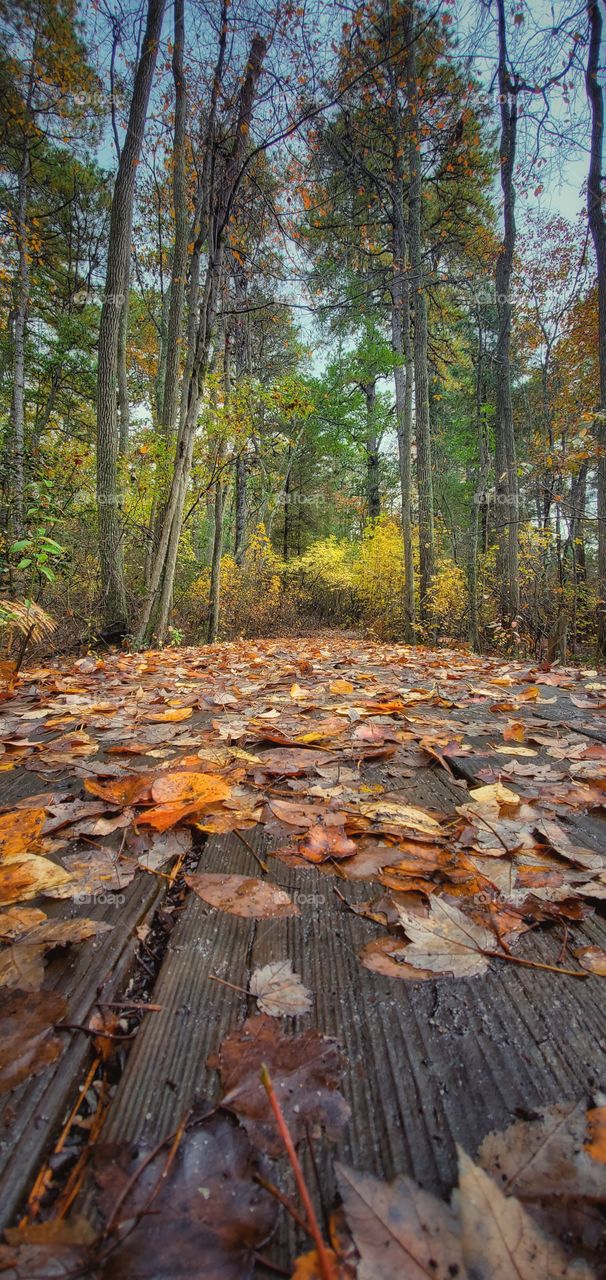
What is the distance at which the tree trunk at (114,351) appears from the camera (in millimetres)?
5668

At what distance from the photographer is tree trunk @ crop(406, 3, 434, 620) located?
24.4 ft

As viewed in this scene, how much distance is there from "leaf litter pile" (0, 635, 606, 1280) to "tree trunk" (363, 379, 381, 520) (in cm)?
1482

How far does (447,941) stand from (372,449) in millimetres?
16760

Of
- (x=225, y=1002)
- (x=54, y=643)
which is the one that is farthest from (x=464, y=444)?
(x=225, y=1002)

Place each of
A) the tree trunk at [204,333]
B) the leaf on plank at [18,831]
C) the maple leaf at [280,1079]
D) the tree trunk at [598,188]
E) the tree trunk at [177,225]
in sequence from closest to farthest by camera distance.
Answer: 1. the maple leaf at [280,1079]
2. the leaf on plank at [18,831]
3. the tree trunk at [204,333]
4. the tree trunk at [177,225]
5. the tree trunk at [598,188]

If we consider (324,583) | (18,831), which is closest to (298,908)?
(18,831)

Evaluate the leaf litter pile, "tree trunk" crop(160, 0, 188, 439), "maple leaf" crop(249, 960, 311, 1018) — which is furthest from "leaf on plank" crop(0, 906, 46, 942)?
"tree trunk" crop(160, 0, 188, 439)

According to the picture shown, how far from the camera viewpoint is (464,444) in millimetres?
18828

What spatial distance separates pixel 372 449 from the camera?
15.9 meters

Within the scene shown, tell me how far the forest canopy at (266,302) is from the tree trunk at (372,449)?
49 centimetres

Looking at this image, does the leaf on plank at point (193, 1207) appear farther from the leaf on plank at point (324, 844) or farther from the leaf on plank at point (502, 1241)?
the leaf on plank at point (324, 844)

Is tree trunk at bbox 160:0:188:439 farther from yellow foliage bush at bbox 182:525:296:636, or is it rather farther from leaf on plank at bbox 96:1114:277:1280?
leaf on plank at bbox 96:1114:277:1280

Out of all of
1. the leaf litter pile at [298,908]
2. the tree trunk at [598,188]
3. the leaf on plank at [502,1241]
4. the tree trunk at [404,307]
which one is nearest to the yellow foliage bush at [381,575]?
the tree trunk at [404,307]

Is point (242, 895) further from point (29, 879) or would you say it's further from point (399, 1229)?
point (399, 1229)
